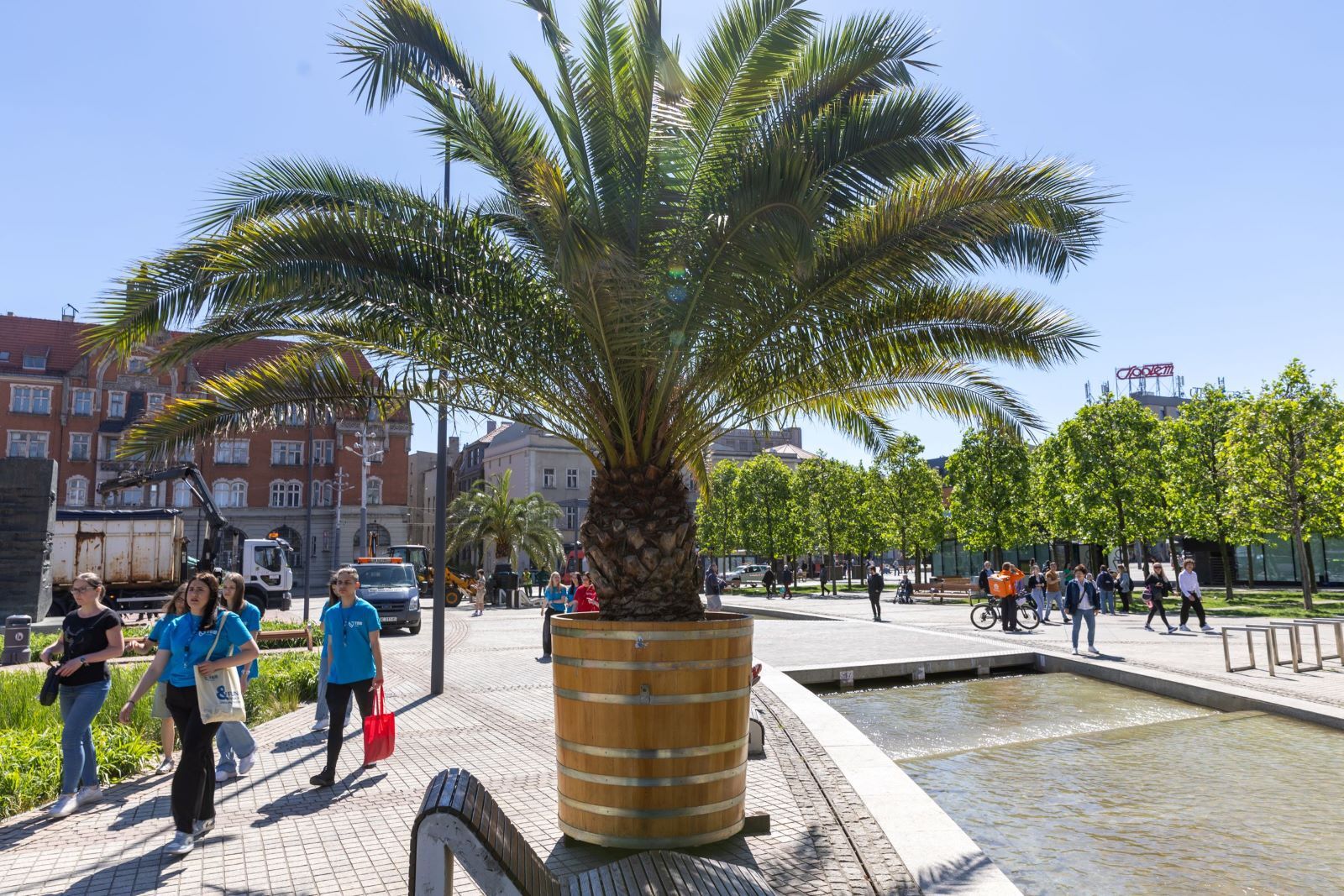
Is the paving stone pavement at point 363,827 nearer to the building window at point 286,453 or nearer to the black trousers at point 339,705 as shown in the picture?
the black trousers at point 339,705

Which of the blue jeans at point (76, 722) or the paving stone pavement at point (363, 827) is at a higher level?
the blue jeans at point (76, 722)

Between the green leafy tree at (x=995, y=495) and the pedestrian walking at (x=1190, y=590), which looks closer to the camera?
the pedestrian walking at (x=1190, y=590)

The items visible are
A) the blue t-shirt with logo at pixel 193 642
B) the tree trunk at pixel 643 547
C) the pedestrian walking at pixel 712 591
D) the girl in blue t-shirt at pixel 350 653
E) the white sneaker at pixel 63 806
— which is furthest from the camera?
the pedestrian walking at pixel 712 591

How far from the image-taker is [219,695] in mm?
5777

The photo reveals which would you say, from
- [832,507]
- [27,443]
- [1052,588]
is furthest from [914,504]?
[27,443]

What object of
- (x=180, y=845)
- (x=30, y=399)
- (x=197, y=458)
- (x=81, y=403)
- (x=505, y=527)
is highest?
(x=30, y=399)

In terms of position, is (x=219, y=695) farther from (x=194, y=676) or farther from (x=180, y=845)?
(x=180, y=845)

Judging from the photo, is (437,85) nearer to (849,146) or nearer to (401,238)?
(401,238)

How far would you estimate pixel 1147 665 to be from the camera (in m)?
13.6

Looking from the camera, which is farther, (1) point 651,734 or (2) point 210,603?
(2) point 210,603

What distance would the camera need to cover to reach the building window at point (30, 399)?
5472 centimetres

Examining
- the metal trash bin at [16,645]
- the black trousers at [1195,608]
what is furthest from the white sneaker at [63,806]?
the black trousers at [1195,608]

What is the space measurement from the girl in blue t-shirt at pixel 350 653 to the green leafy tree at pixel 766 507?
45.0m

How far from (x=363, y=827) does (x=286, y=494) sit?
58.5 meters
